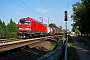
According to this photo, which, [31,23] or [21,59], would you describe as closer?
[21,59]

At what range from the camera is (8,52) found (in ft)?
39.0

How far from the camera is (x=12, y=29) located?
104812 millimetres

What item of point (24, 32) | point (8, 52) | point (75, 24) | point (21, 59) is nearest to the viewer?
point (21, 59)

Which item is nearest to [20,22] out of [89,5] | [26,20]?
[26,20]

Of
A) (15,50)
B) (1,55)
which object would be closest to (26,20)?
(15,50)

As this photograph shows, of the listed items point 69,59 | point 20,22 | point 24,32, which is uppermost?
point 20,22

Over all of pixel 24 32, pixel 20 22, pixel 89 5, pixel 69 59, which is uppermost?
pixel 89 5

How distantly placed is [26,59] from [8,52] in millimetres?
2266

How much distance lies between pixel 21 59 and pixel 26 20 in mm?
18105

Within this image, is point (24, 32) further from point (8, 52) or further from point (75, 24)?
point (75, 24)

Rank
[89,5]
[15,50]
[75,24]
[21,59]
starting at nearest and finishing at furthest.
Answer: [21,59], [15,50], [89,5], [75,24]

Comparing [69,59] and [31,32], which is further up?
[31,32]

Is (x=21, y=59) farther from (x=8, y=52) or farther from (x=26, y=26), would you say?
(x=26, y=26)

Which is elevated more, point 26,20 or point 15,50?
point 26,20
